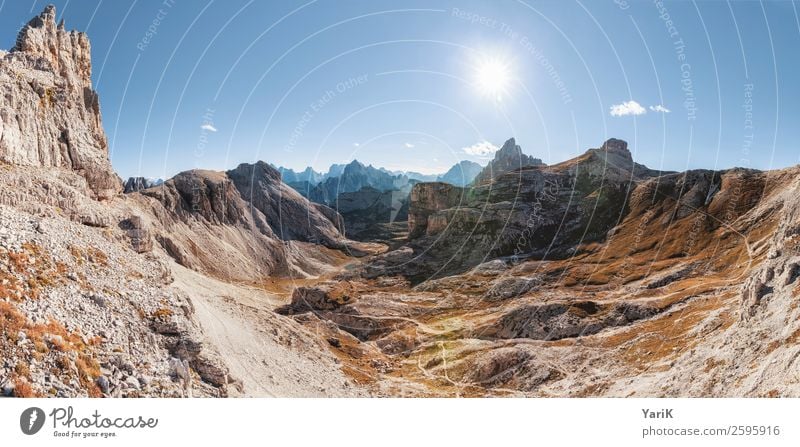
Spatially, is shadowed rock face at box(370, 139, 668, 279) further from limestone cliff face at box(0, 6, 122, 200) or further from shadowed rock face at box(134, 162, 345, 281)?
limestone cliff face at box(0, 6, 122, 200)

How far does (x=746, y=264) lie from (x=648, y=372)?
5918cm

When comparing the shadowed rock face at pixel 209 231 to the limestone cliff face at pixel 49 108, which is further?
the shadowed rock face at pixel 209 231

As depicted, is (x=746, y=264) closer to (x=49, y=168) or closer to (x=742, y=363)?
(x=742, y=363)

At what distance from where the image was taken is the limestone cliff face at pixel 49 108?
5366cm

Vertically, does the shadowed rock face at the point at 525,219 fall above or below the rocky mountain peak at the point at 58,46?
Result: below

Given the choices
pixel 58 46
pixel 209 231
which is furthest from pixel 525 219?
pixel 58 46

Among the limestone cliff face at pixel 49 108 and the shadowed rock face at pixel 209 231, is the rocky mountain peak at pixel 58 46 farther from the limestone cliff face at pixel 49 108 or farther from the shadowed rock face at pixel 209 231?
the shadowed rock face at pixel 209 231

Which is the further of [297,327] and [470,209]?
[470,209]

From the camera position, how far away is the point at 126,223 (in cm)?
5381

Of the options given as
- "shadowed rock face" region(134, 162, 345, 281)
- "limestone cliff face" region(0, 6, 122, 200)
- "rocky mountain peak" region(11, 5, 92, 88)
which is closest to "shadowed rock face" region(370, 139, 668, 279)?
"shadowed rock face" region(134, 162, 345, 281)

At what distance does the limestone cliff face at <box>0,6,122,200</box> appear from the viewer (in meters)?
53.7

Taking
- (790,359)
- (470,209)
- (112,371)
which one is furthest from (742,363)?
(470,209)

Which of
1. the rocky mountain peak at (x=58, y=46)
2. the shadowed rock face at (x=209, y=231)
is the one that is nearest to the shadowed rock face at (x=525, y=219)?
the shadowed rock face at (x=209, y=231)
